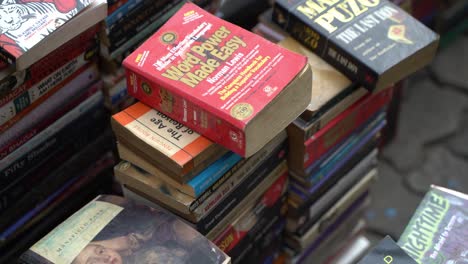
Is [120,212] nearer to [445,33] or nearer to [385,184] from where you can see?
[385,184]

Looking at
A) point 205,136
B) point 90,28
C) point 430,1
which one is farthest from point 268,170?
→ point 430,1

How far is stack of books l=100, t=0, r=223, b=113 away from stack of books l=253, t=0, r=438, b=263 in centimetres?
27

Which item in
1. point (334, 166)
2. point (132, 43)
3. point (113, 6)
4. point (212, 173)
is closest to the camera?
point (212, 173)

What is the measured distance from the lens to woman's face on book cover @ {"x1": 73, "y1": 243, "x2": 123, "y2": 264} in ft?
4.13

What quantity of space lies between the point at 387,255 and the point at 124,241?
0.51 metres

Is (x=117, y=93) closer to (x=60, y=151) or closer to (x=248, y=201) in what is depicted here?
(x=60, y=151)

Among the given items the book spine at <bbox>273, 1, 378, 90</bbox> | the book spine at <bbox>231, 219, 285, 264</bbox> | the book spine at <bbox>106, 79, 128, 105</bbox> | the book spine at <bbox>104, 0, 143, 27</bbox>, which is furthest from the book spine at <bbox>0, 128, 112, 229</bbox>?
the book spine at <bbox>273, 1, 378, 90</bbox>

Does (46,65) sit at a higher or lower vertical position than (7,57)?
lower

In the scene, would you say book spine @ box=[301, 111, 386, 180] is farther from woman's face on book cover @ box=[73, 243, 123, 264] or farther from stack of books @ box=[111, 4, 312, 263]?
woman's face on book cover @ box=[73, 243, 123, 264]

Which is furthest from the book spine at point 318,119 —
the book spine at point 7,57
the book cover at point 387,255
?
the book spine at point 7,57

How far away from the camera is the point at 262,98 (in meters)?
1.25

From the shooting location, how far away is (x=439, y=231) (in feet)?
4.23

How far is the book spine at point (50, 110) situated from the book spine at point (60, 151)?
5cm

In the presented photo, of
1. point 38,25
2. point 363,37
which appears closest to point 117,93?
point 38,25
